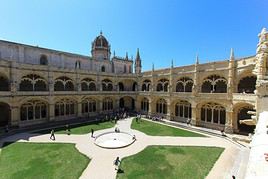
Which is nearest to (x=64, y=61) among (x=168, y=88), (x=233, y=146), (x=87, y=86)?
(x=87, y=86)

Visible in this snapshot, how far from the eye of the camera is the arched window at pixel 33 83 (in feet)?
87.3

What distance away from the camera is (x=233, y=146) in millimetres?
18641

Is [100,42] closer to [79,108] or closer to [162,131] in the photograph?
[79,108]

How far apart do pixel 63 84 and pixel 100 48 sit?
60.9 ft

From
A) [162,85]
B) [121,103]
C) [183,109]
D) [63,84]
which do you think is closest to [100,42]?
[121,103]

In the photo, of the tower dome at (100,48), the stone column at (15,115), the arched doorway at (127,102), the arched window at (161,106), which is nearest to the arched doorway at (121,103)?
the arched doorway at (127,102)

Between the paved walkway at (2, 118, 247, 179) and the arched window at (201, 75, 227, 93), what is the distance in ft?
27.2

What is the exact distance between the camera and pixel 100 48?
4553 cm

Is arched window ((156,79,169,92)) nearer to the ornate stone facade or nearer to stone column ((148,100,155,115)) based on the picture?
the ornate stone facade

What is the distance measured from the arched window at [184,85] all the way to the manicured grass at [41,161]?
72.1 feet

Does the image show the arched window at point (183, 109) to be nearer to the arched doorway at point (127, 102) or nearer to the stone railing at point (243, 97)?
the stone railing at point (243, 97)

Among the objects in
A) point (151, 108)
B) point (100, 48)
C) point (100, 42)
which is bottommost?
point (151, 108)

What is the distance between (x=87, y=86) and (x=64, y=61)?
302 inches

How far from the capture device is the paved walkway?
1298 centimetres
